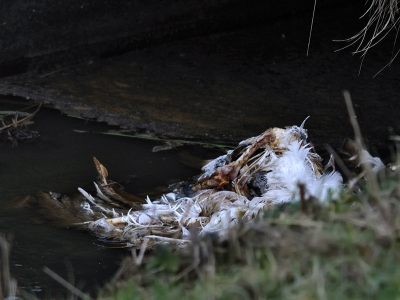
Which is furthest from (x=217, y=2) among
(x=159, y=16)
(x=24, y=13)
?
(x=24, y=13)

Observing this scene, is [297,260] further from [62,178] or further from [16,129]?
[16,129]

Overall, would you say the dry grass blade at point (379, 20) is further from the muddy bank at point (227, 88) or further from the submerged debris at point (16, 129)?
the submerged debris at point (16, 129)

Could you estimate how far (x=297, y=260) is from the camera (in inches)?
56.6

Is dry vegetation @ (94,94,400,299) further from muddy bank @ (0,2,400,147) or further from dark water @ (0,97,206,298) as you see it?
muddy bank @ (0,2,400,147)

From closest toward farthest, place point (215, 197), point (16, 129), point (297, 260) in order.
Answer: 1. point (297, 260)
2. point (215, 197)
3. point (16, 129)

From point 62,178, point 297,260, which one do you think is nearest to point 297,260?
point 297,260

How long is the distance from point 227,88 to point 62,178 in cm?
213

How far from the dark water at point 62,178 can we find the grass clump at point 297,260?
124 cm

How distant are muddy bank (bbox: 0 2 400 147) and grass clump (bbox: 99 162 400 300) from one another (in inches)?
118

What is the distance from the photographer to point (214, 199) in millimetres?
3357

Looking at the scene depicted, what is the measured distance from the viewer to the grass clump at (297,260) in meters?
1.35

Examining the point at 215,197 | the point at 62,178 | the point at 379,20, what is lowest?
the point at 62,178

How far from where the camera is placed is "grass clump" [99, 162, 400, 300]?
4.44 feet

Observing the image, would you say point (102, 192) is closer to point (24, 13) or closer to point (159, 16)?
point (24, 13)
